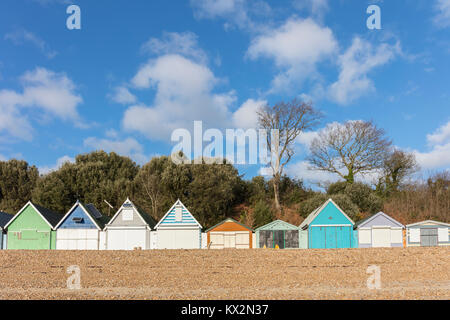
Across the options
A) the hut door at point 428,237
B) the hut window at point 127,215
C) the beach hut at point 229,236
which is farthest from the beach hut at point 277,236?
the hut window at point 127,215

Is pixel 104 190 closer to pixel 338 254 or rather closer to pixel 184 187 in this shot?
pixel 184 187

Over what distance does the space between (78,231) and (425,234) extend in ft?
75.6

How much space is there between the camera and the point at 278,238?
98.3 feet

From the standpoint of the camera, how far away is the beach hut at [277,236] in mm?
29797

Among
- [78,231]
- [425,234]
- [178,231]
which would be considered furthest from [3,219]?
[425,234]

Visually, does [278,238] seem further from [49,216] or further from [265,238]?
[49,216]

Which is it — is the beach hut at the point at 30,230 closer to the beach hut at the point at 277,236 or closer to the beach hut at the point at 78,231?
the beach hut at the point at 78,231

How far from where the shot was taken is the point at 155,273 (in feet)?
67.3

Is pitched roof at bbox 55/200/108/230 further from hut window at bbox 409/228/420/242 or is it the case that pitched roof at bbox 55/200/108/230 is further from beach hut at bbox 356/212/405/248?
hut window at bbox 409/228/420/242

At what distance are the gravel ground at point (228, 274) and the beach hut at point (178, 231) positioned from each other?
434cm

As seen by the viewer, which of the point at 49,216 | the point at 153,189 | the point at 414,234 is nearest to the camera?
the point at 414,234
